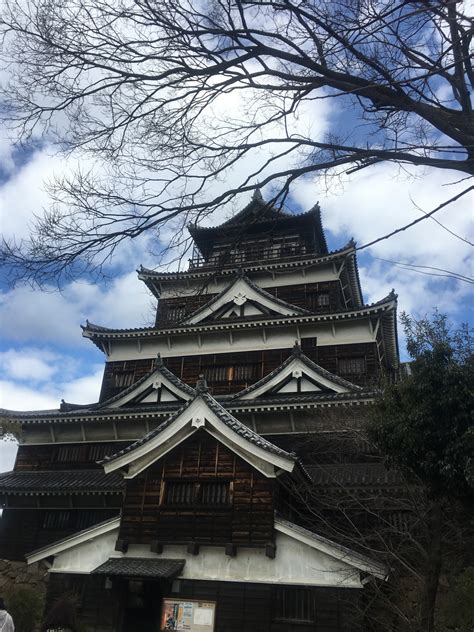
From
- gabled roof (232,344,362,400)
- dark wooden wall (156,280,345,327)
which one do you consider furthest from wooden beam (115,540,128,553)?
dark wooden wall (156,280,345,327)

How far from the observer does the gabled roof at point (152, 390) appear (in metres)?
19.3

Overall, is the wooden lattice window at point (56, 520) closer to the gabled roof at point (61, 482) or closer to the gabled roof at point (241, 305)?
the gabled roof at point (61, 482)

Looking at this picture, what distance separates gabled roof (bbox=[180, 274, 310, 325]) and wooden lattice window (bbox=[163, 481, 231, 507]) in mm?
9471

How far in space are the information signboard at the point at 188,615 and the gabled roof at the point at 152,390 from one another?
8.30 m

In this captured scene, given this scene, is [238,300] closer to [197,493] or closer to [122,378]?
[122,378]

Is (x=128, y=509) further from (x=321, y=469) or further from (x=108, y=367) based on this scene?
(x=108, y=367)

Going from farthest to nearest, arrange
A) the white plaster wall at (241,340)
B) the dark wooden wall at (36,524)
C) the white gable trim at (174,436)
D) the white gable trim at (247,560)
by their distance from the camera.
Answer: the white plaster wall at (241,340) < the dark wooden wall at (36,524) < the white gable trim at (174,436) < the white gable trim at (247,560)

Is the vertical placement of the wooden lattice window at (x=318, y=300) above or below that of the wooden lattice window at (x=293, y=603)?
above

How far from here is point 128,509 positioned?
13211 mm

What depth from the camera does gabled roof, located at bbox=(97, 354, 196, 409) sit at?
19266mm

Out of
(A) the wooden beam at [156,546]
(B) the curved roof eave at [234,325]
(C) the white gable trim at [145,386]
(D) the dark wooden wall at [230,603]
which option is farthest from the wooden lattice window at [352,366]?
(A) the wooden beam at [156,546]

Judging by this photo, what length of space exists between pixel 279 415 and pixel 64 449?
8396 millimetres

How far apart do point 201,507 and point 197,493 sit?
363mm

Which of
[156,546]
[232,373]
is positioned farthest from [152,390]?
[156,546]
